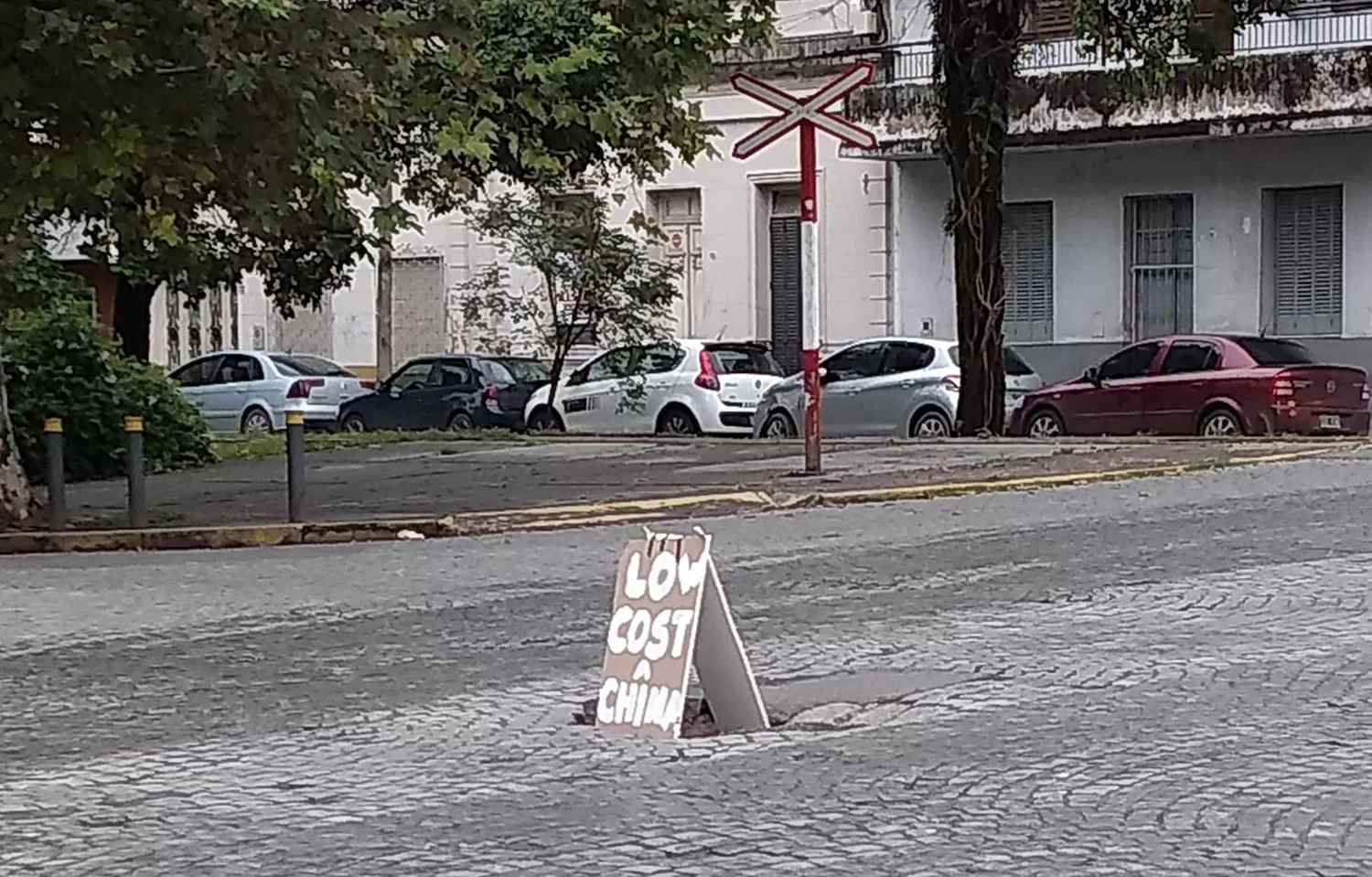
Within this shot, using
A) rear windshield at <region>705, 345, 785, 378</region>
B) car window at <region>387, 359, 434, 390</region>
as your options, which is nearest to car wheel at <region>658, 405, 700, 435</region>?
rear windshield at <region>705, 345, 785, 378</region>

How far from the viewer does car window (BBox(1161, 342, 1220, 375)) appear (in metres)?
25.6

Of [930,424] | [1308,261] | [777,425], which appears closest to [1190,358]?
[930,424]

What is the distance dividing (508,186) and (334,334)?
36.8 feet

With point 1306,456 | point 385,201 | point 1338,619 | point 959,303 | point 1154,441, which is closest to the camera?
point 1338,619

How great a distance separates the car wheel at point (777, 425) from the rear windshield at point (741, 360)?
1769 millimetres

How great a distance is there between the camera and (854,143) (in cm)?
1742

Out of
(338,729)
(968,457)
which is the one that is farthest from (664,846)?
(968,457)

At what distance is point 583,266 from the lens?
1186 inches

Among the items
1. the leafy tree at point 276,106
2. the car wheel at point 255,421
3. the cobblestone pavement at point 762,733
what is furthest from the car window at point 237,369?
the cobblestone pavement at point 762,733

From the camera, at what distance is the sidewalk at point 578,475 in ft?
57.9

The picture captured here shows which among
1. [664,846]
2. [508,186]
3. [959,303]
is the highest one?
[508,186]

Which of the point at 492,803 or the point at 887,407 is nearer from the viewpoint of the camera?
the point at 492,803

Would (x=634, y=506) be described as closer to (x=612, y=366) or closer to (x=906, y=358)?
(x=906, y=358)

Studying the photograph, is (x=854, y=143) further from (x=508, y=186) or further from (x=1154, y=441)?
(x=508, y=186)
